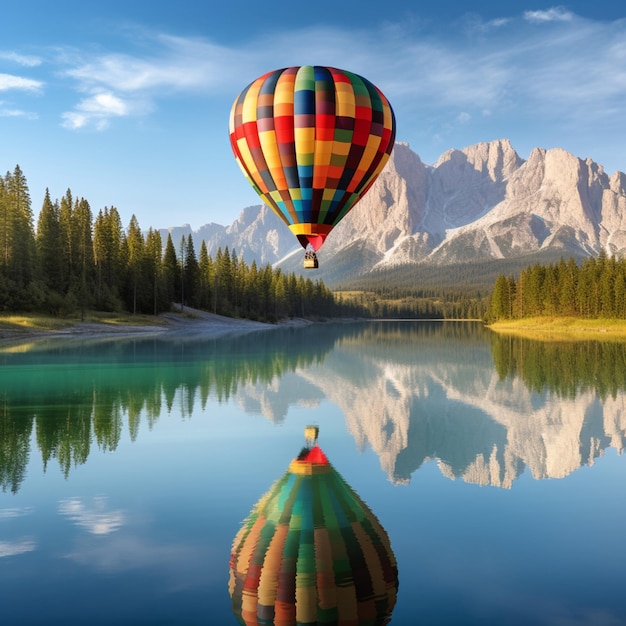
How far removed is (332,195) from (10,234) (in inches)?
2172

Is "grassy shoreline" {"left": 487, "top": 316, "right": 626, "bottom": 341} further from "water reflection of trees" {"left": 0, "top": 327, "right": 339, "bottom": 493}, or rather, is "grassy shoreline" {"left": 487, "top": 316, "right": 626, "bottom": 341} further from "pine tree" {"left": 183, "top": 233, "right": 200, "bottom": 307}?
"water reflection of trees" {"left": 0, "top": 327, "right": 339, "bottom": 493}

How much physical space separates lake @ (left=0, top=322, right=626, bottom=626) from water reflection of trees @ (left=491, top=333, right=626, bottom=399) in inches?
16.6

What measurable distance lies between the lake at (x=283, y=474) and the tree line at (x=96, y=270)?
47865 mm

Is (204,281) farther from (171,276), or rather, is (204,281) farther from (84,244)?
(84,244)

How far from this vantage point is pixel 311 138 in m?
27.5

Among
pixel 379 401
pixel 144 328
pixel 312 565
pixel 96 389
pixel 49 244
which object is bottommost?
pixel 379 401

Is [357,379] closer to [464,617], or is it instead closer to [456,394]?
[456,394]

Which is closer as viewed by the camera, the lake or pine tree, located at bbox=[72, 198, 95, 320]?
the lake

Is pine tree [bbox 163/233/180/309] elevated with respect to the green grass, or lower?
elevated

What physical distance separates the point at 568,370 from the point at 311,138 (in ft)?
64.6

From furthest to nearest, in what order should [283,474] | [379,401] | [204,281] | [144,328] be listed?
[204,281]
[144,328]
[379,401]
[283,474]

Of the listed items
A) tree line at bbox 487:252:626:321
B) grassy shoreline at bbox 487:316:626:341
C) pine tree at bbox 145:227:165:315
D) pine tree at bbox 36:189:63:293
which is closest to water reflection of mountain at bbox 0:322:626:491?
pine tree at bbox 36:189:63:293

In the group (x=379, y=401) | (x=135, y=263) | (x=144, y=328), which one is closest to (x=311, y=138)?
(x=379, y=401)

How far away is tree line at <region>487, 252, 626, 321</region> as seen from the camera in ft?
349
